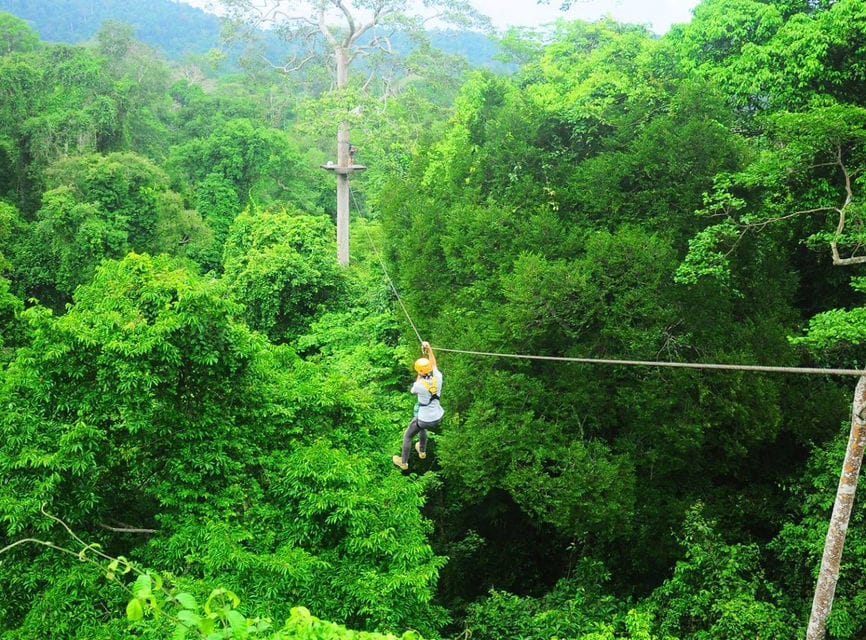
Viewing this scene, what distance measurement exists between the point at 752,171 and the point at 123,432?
865 centimetres

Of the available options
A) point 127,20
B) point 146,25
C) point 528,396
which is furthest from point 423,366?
point 146,25

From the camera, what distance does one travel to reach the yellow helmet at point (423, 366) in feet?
24.5

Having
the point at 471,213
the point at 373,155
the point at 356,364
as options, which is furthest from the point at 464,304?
the point at 373,155

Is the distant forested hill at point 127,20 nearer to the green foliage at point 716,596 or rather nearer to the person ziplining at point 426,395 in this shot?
the person ziplining at point 426,395

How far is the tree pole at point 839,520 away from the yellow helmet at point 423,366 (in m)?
4.69

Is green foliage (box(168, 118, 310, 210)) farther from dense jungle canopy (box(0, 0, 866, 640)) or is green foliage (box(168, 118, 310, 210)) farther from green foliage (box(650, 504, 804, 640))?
green foliage (box(650, 504, 804, 640))

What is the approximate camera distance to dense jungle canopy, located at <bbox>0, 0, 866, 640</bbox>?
705cm

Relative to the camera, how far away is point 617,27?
20.1 m

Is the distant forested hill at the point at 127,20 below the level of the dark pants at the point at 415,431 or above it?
above

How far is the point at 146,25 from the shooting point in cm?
7650

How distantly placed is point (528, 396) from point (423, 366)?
3.39 meters

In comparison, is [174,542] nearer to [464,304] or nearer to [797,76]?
[464,304]

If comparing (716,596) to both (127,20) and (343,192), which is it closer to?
(343,192)

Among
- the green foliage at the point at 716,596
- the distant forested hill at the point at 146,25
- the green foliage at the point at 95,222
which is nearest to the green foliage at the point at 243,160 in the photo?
the green foliage at the point at 95,222
